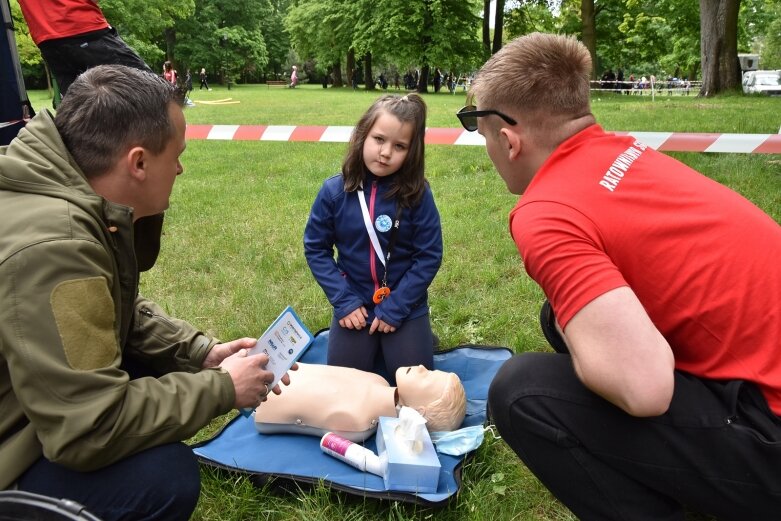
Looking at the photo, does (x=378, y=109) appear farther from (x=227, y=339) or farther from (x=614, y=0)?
(x=614, y=0)

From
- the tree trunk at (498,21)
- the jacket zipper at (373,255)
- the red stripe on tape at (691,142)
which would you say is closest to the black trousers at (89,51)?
the jacket zipper at (373,255)

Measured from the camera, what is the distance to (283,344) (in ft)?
7.28

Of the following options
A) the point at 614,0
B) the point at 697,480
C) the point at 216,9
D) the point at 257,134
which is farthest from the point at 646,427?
the point at 216,9

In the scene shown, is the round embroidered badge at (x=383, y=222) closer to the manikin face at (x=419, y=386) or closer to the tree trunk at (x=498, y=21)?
the manikin face at (x=419, y=386)

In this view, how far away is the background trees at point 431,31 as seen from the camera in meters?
29.8

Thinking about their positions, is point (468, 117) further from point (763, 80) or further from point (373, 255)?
point (763, 80)

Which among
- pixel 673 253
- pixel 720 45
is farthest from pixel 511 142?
pixel 720 45

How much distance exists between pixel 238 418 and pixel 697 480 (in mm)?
1938

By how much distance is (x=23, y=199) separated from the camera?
5.19 feet

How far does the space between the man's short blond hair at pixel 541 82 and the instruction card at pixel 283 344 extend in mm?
984

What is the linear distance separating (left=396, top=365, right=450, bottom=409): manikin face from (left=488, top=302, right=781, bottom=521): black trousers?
2.63 ft

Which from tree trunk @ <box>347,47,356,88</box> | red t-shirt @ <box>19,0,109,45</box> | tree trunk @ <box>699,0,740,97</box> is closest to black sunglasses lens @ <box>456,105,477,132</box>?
red t-shirt @ <box>19,0,109,45</box>

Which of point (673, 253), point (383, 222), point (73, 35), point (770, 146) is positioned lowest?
point (383, 222)

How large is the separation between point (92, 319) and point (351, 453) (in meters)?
1.28
